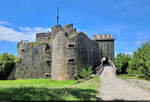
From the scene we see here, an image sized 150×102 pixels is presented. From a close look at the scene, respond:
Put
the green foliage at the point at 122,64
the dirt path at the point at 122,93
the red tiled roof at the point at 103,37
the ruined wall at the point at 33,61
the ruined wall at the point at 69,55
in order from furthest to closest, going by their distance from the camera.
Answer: the red tiled roof at the point at 103,37 < the green foliage at the point at 122,64 < the ruined wall at the point at 33,61 < the ruined wall at the point at 69,55 < the dirt path at the point at 122,93

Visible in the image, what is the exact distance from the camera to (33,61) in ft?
81.5

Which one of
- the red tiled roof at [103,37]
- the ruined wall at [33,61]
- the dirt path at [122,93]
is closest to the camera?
the dirt path at [122,93]

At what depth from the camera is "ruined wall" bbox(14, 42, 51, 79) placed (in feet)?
79.6

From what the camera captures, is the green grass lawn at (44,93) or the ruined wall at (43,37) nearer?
the green grass lawn at (44,93)

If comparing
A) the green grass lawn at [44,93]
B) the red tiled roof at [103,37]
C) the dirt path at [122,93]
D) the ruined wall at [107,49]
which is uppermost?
the red tiled roof at [103,37]

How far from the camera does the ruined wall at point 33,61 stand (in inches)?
955

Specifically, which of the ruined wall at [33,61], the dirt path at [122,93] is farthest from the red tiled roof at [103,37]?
the dirt path at [122,93]

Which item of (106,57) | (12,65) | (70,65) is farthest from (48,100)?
(106,57)

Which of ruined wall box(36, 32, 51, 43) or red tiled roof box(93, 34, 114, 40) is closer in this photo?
ruined wall box(36, 32, 51, 43)

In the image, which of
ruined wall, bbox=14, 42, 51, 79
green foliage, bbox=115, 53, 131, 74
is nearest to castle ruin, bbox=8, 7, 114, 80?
ruined wall, bbox=14, 42, 51, 79

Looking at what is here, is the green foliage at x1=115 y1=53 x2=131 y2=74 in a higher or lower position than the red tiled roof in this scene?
lower

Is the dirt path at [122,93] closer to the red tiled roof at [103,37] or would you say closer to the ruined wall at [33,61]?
the ruined wall at [33,61]

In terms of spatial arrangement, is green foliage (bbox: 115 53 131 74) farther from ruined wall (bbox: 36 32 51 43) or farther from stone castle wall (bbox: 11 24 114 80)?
ruined wall (bbox: 36 32 51 43)

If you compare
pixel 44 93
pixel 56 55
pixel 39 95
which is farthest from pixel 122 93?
pixel 56 55
